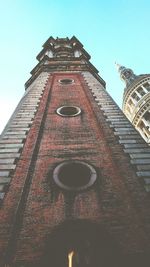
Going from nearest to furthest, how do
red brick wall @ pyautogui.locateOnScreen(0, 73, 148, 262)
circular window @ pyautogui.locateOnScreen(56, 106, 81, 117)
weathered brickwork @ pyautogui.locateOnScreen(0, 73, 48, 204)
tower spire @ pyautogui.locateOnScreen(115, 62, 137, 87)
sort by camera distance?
1. red brick wall @ pyautogui.locateOnScreen(0, 73, 148, 262)
2. weathered brickwork @ pyautogui.locateOnScreen(0, 73, 48, 204)
3. circular window @ pyautogui.locateOnScreen(56, 106, 81, 117)
4. tower spire @ pyautogui.locateOnScreen(115, 62, 137, 87)

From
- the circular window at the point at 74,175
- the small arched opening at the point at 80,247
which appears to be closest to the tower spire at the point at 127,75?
the circular window at the point at 74,175

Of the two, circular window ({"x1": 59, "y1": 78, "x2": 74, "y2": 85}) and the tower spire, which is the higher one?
the tower spire

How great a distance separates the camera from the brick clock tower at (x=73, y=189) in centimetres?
586

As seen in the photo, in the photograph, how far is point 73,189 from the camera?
7254 mm

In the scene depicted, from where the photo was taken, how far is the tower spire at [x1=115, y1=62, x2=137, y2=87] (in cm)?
4099

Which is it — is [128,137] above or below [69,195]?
above

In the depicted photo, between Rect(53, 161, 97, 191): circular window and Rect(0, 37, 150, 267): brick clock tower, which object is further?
Rect(53, 161, 97, 191): circular window

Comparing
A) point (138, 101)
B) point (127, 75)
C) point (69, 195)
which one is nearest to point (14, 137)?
point (69, 195)

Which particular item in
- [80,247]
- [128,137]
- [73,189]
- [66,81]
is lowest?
[80,247]

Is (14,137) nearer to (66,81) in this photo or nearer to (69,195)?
(69,195)

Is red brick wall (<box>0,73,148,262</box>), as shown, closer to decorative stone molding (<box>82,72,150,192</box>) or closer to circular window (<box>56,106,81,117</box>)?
decorative stone molding (<box>82,72,150,192</box>)

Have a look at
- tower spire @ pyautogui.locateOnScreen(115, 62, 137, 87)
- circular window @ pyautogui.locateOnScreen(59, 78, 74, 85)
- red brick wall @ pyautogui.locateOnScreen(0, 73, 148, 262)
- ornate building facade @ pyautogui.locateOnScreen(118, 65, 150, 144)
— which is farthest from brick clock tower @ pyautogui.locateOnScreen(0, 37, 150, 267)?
tower spire @ pyautogui.locateOnScreen(115, 62, 137, 87)

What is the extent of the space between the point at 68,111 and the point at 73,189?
4830mm

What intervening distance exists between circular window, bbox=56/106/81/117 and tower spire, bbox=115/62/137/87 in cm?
2978
